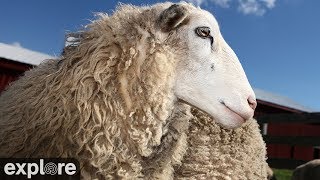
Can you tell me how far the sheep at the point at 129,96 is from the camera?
2.63 meters

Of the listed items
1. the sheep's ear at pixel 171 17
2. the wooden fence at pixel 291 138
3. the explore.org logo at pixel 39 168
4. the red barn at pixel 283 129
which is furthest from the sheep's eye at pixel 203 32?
the red barn at pixel 283 129

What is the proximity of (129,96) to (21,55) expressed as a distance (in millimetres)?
12565

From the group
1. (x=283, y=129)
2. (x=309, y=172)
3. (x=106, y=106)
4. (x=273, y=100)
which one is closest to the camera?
(x=106, y=106)

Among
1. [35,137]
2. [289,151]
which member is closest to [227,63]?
[35,137]

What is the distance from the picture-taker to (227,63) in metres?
2.81

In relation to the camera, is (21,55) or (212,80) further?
(21,55)

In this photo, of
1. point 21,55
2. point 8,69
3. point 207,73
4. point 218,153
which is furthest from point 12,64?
point 207,73

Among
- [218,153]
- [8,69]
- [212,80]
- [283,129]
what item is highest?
[283,129]

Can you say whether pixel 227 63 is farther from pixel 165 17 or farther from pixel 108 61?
pixel 108 61

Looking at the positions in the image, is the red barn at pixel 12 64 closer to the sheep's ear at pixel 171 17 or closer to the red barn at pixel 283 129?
the red barn at pixel 283 129

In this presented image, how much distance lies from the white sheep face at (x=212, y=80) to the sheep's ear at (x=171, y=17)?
76 millimetres

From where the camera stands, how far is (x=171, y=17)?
2.77 meters

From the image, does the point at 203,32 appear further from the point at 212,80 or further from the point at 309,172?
the point at 309,172

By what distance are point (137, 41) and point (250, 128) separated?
66.6 inches
